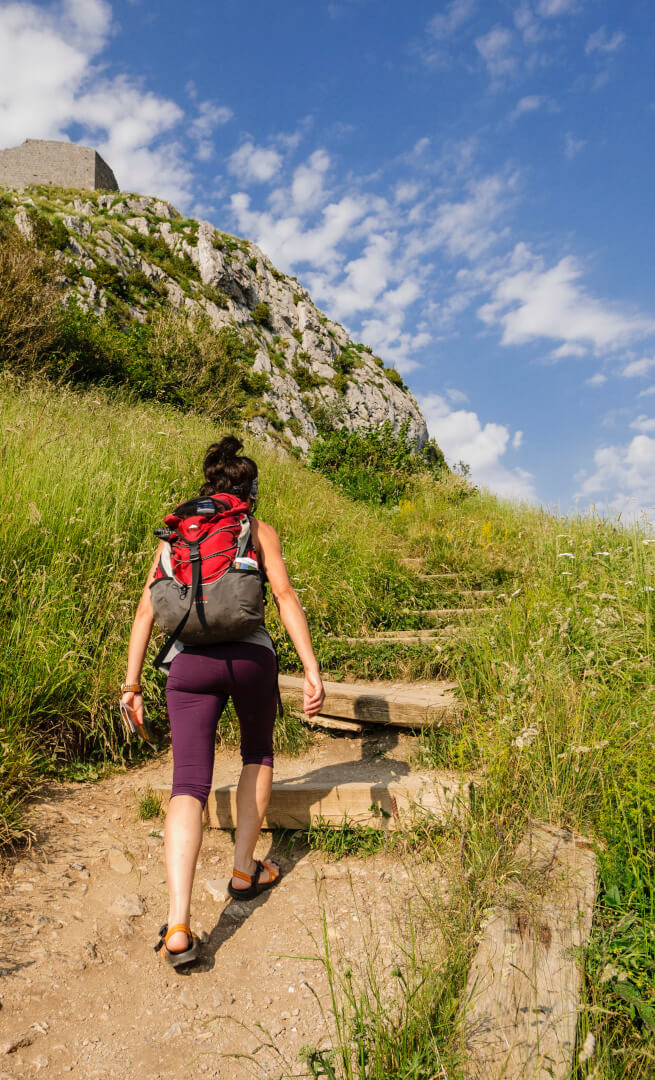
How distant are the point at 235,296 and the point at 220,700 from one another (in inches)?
1453

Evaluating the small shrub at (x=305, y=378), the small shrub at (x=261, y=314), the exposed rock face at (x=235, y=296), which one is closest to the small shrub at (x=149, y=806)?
the exposed rock face at (x=235, y=296)

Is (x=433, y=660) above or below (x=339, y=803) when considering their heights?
above

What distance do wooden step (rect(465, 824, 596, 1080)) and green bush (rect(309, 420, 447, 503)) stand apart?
877 centimetres

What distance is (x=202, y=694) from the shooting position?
8.52 feet

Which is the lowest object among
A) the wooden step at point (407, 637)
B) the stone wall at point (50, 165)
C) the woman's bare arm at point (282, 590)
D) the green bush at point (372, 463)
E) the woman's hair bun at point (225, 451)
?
the wooden step at point (407, 637)

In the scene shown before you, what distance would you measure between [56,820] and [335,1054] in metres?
2.06

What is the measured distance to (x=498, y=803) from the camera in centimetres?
267

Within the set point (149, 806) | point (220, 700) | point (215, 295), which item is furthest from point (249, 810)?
point (215, 295)

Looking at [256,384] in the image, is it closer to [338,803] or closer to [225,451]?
[225,451]

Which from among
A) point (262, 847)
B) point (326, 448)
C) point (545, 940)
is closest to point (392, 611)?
point (262, 847)

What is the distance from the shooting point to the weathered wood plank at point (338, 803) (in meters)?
3.17

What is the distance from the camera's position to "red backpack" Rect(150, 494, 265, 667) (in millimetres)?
2455

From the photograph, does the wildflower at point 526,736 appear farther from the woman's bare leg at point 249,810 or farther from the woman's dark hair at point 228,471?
the woman's dark hair at point 228,471

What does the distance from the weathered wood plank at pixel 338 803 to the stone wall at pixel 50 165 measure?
178ft
